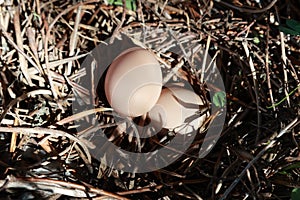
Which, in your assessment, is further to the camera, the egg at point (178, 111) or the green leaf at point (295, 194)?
the egg at point (178, 111)

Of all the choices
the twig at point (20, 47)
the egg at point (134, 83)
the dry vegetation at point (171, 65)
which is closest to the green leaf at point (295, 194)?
the dry vegetation at point (171, 65)

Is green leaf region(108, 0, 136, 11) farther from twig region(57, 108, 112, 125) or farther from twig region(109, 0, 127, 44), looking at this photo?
twig region(57, 108, 112, 125)

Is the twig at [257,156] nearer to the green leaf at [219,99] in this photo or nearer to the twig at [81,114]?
the green leaf at [219,99]

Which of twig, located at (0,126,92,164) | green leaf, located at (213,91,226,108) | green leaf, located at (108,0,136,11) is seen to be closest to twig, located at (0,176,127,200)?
twig, located at (0,126,92,164)

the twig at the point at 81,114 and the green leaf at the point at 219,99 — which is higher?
the green leaf at the point at 219,99

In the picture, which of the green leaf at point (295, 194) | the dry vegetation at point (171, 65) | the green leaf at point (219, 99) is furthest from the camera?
the green leaf at point (219, 99)

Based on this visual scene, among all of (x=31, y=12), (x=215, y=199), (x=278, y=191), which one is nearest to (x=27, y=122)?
(x=31, y=12)
